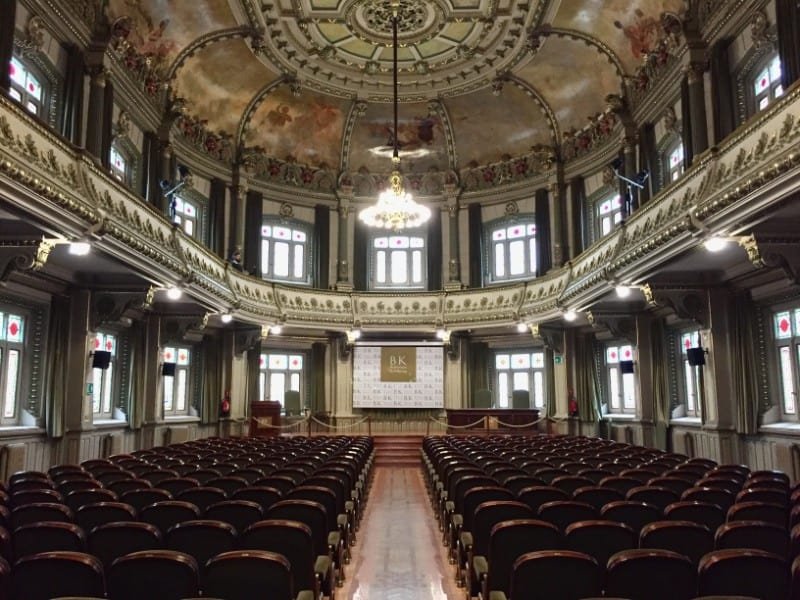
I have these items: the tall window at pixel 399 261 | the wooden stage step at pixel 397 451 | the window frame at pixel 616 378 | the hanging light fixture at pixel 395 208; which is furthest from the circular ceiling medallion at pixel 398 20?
the wooden stage step at pixel 397 451

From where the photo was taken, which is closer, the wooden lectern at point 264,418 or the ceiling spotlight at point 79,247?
the ceiling spotlight at point 79,247

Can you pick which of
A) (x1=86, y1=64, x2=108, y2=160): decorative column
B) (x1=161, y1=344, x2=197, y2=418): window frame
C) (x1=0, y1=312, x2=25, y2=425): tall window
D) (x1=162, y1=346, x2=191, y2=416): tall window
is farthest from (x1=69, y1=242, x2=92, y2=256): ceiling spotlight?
(x1=162, y1=346, x2=191, y2=416): tall window

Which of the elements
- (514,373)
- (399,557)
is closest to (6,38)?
(399,557)

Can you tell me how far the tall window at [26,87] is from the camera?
A: 11.9m

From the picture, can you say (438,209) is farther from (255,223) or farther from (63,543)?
(63,543)

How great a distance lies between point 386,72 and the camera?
21125mm

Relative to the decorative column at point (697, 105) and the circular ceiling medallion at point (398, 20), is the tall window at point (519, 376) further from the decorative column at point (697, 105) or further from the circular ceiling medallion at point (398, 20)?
the circular ceiling medallion at point (398, 20)

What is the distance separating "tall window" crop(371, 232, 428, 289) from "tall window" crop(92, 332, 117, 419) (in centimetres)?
1043

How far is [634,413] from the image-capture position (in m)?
18.1

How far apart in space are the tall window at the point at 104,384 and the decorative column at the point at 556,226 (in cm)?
1298

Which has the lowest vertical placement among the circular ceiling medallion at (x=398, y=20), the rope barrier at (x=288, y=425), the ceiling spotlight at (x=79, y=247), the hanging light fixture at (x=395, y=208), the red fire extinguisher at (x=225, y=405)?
the rope barrier at (x=288, y=425)

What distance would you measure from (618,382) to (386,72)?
455 inches

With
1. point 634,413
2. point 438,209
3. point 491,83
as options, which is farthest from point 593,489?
point 438,209

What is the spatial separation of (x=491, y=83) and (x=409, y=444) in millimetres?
11189
